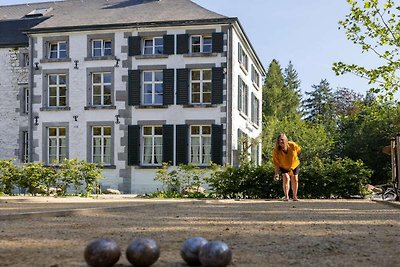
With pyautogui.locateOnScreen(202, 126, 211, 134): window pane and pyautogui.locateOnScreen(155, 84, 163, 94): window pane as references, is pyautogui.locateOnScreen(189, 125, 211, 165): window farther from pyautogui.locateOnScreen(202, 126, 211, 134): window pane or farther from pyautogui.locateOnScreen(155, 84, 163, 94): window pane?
pyautogui.locateOnScreen(155, 84, 163, 94): window pane

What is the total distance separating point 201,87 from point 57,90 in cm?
744

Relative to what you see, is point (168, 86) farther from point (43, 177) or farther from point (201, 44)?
point (43, 177)

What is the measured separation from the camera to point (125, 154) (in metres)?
27.7

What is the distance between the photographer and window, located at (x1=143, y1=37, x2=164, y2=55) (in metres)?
28.1

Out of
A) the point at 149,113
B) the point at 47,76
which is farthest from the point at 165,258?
the point at 47,76

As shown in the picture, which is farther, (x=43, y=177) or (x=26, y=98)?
(x=26, y=98)

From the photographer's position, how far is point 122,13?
29.8 m

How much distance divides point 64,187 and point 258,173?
22.2ft

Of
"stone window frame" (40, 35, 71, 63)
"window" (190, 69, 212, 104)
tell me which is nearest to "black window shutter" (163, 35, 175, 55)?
"window" (190, 69, 212, 104)

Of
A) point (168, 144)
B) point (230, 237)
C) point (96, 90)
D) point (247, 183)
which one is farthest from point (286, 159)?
point (96, 90)

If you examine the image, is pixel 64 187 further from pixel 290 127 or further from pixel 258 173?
pixel 290 127

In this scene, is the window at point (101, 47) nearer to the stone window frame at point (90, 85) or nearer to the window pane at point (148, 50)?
the stone window frame at point (90, 85)

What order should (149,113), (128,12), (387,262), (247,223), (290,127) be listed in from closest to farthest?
(387,262)
(247,223)
(149,113)
(128,12)
(290,127)

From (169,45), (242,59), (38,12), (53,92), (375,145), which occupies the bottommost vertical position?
(375,145)
